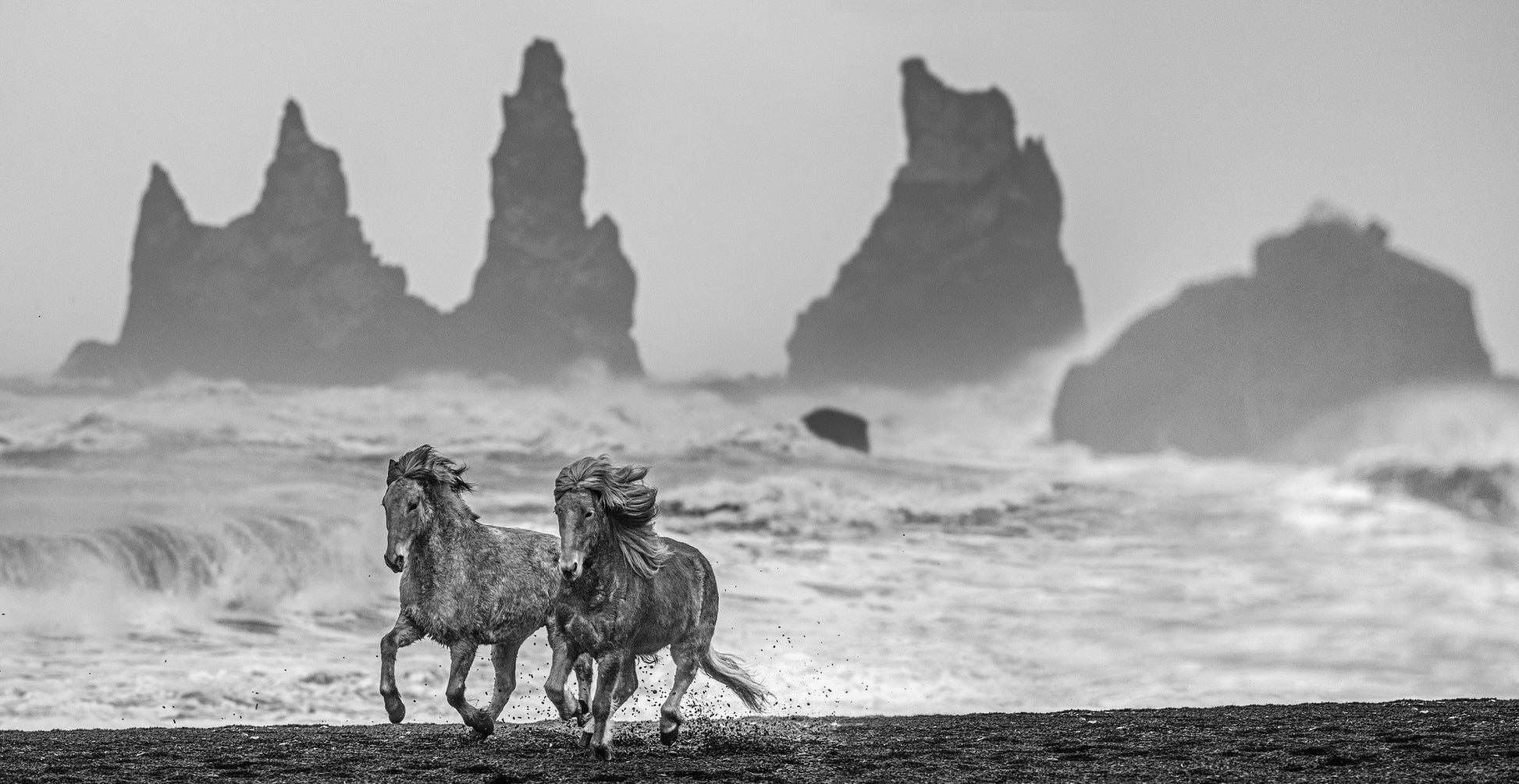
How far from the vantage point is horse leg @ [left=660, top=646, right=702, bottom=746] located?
56.2ft

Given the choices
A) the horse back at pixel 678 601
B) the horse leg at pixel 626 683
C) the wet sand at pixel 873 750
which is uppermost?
the horse back at pixel 678 601

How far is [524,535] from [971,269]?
15172 cm

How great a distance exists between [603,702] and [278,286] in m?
150

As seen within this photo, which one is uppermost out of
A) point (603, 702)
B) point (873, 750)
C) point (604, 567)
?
point (604, 567)

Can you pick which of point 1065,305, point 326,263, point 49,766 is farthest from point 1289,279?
point 49,766

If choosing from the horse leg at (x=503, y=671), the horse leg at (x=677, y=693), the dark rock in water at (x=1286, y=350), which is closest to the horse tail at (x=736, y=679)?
the horse leg at (x=677, y=693)

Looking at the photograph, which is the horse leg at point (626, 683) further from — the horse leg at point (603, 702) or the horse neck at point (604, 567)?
the horse neck at point (604, 567)

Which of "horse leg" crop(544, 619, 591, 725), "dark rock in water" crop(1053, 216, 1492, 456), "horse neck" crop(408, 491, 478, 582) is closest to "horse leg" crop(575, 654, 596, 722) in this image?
"horse leg" crop(544, 619, 591, 725)

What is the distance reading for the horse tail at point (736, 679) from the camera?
60.5 feet

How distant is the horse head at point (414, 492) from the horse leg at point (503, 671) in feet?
5.61

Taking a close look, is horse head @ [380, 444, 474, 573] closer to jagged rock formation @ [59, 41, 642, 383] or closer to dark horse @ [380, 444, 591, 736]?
dark horse @ [380, 444, 591, 736]

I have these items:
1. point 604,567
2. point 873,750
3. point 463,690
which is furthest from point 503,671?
point 873,750

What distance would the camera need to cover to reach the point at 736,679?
18547 millimetres

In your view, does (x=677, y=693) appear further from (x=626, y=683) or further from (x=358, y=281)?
(x=358, y=281)
